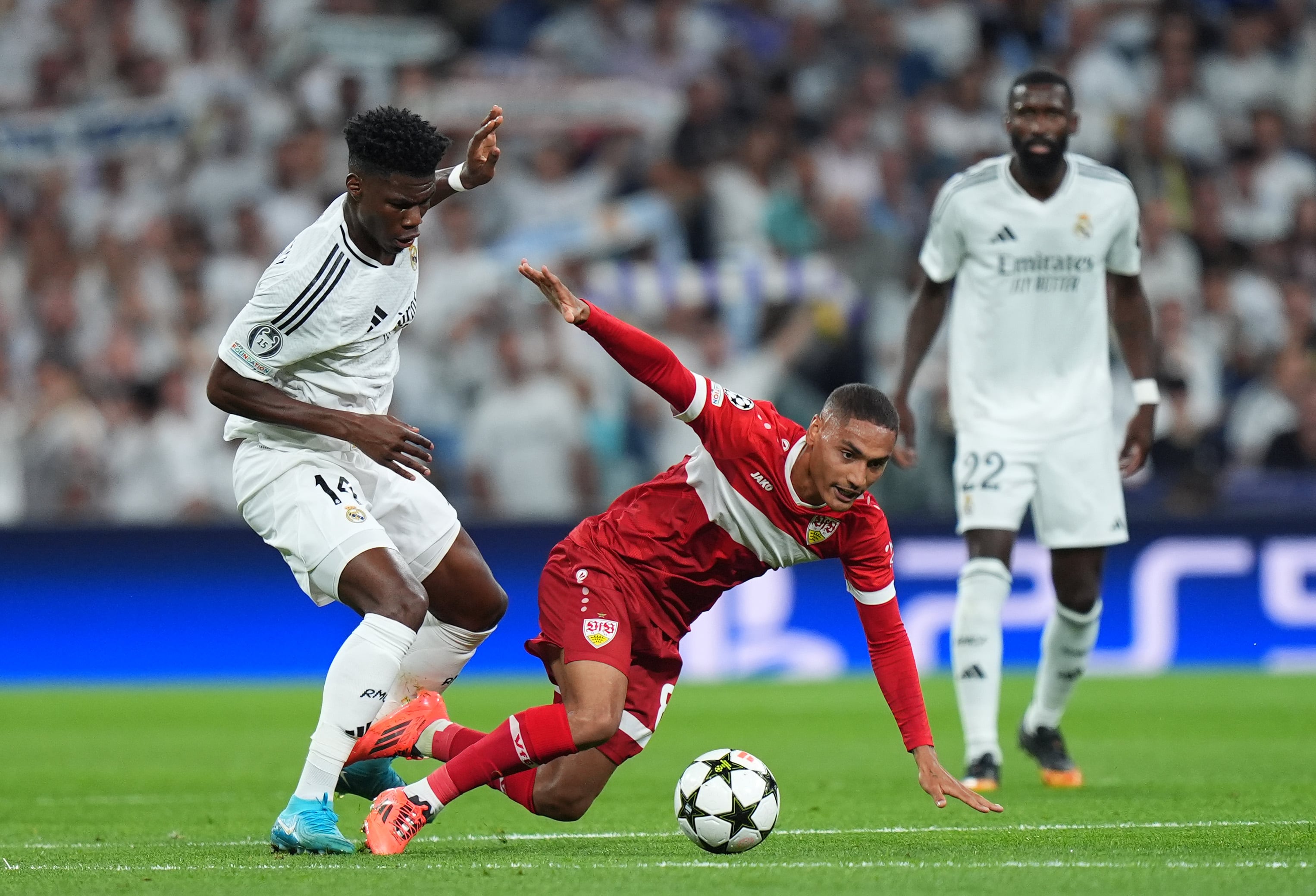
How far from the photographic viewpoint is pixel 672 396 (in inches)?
214

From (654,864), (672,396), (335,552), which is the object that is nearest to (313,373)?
(335,552)

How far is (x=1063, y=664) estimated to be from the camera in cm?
738

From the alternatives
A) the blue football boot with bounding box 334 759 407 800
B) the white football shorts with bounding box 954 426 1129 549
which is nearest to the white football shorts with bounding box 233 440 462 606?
the blue football boot with bounding box 334 759 407 800

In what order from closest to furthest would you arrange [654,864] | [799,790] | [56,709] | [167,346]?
1. [654,864]
2. [799,790]
3. [56,709]
4. [167,346]

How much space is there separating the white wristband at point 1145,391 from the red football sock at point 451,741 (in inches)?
131

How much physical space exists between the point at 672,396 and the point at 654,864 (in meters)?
1.39

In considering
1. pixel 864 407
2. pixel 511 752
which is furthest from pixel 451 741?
pixel 864 407

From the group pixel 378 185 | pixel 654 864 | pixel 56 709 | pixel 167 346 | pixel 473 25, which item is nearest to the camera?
pixel 654 864

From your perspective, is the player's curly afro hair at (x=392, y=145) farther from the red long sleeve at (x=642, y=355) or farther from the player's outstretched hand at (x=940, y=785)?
the player's outstretched hand at (x=940, y=785)

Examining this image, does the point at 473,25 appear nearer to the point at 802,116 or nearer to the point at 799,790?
the point at 802,116

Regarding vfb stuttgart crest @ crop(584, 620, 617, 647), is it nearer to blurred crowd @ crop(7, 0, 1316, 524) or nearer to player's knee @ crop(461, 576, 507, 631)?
player's knee @ crop(461, 576, 507, 631)

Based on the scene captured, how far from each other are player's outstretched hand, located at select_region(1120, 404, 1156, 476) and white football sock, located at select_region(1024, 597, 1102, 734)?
1.95 feet

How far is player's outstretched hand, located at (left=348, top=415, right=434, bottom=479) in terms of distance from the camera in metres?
5.43

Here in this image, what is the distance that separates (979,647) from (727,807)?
85.4 inches
